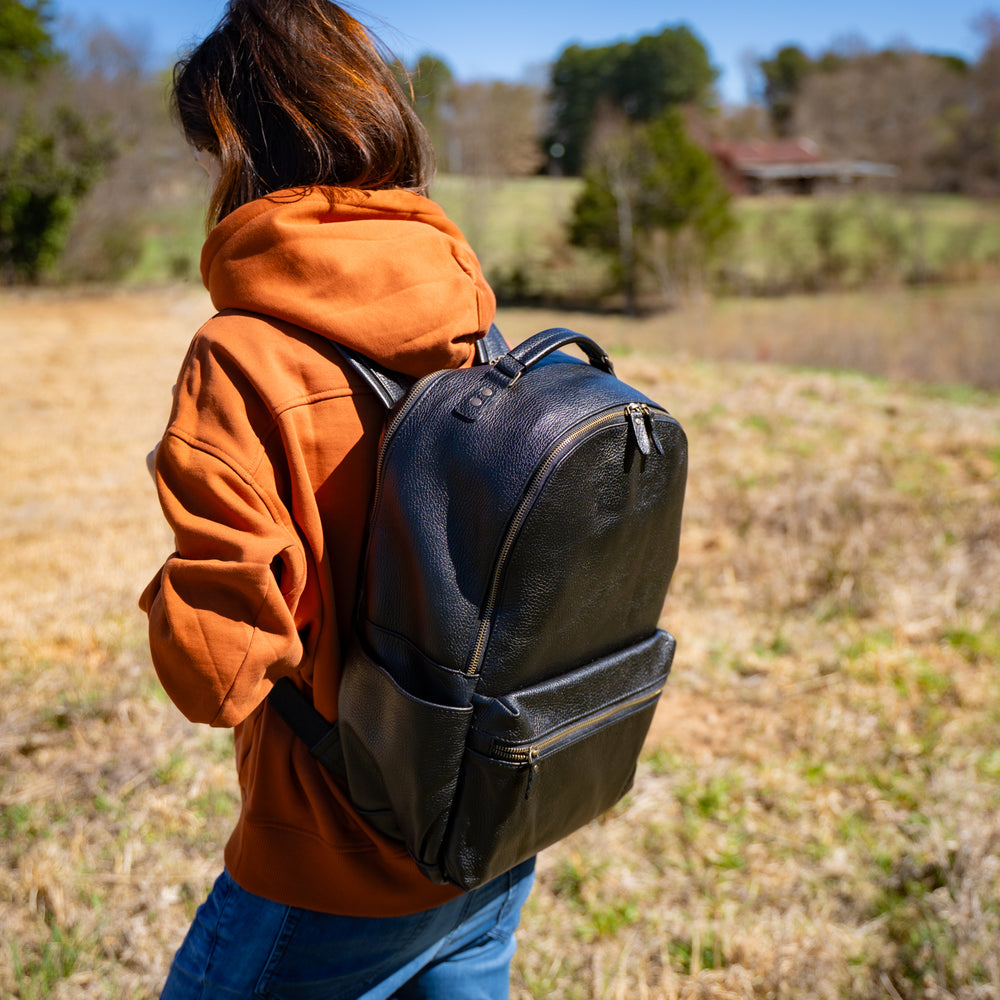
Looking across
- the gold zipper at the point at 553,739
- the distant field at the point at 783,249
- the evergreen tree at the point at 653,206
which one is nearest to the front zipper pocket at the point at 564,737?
the gold zipper at the point at 553,739

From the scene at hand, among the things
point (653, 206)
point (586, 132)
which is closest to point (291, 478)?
point (653, 206)

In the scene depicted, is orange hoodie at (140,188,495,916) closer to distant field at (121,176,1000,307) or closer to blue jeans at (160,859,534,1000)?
blue jeans at (160,859,534,1000)

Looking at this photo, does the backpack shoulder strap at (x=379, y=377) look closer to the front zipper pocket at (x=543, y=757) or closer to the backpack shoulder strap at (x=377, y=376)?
the backpack shoulder strap at (x=377, y=376)

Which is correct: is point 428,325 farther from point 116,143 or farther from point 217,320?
point 116,143

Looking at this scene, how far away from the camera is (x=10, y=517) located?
6.20 metres

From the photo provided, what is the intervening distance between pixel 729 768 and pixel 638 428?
2.37m

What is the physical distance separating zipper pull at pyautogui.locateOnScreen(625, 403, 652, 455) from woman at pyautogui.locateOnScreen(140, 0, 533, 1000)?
0.89 feet

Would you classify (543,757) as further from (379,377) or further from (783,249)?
(783,249)

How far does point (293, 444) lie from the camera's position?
3.41ft

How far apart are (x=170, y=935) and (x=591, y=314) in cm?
3497

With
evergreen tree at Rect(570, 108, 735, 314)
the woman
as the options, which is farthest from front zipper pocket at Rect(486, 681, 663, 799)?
evergreen tree at Rect(570, 108, 735, 314)

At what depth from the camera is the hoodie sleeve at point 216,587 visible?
998 millimetres

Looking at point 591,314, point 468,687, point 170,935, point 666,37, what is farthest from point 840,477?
point 666,37

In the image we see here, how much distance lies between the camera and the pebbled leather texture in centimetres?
104
